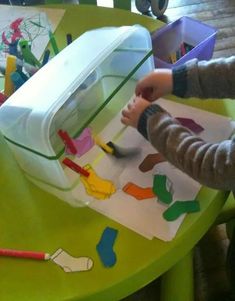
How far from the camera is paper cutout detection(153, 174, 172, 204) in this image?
20.7 inches

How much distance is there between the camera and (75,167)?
55cm

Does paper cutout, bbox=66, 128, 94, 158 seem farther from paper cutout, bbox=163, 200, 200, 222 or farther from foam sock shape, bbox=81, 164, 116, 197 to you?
paper cutout, bbox=163, 200, 200, 222

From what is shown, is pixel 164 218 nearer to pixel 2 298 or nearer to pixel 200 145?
pixel 200 145

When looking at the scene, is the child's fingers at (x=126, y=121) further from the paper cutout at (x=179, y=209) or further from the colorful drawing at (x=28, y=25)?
the colorful drawing at (x=28, y=25)

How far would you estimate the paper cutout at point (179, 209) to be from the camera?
510 millimetres

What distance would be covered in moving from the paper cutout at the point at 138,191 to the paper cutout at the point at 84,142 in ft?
0.29

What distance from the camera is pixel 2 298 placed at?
47 cm

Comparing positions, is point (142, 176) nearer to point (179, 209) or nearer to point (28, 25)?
point (179, 209)

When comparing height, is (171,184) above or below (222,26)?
above

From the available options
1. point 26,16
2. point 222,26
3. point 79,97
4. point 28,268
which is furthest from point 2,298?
point 222,26

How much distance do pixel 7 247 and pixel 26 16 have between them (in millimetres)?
559

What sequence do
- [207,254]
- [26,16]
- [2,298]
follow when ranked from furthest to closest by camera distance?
1. [207,254]
2. [26,16]
3. [2,298]

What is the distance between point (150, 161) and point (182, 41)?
1.06 ft

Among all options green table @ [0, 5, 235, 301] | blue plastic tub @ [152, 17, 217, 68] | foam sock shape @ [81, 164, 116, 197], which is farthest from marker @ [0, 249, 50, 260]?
blue plastic tub @ [152, 17, 217, 68]
